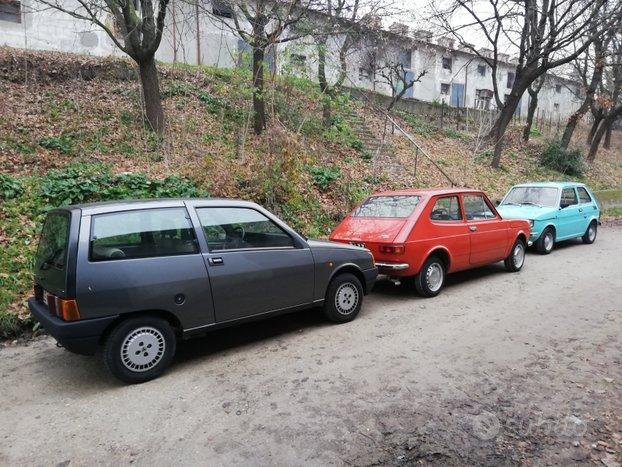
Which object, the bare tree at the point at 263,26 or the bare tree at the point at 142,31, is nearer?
the bare tree at the point at 142,31

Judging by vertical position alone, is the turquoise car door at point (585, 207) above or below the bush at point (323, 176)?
below

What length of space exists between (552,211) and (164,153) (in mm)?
9107

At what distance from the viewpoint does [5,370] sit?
14.8 feet

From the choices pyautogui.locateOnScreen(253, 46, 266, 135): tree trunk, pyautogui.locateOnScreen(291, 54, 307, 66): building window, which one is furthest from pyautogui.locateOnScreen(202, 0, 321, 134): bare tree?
pyautogui.locateOnScreen(291, 54, 307, 66): building window

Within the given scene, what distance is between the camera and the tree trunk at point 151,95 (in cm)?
1162

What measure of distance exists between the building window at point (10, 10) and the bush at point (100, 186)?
1426cm

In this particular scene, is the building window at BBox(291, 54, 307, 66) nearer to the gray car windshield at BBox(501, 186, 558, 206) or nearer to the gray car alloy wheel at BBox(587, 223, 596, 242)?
the gray car windshield at BBox(501, 186, 558, 206)

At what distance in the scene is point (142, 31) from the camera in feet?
35.9

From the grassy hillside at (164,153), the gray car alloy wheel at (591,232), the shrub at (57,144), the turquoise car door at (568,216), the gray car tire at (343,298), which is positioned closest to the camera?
the gray car tire at (343,298)

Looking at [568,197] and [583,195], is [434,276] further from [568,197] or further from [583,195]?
[583,195]

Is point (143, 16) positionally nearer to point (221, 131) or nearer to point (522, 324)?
point (221, 131)

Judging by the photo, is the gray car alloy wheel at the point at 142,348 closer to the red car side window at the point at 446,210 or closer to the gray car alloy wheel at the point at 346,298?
the gray car alloy wheel at the point at 346,298

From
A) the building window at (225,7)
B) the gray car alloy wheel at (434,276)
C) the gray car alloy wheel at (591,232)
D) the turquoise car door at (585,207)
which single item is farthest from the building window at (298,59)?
the gray car alloy wheel at (591,232)

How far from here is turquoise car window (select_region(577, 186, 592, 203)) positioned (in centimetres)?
1128
